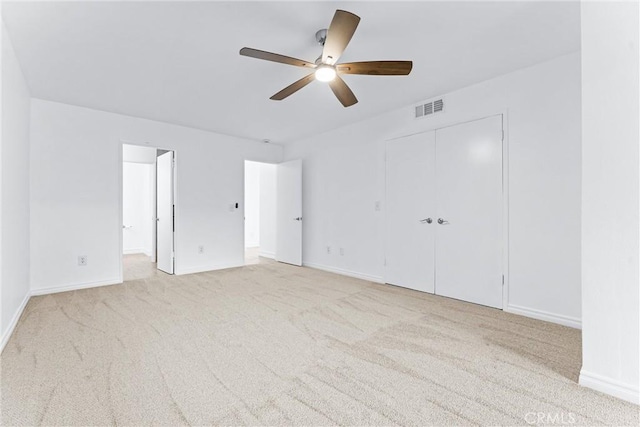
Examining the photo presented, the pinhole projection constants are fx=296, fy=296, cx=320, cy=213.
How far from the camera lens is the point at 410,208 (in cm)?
389

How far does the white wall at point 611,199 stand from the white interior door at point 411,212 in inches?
75.9

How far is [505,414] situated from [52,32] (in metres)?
3.90

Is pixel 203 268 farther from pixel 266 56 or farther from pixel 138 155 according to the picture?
pixel 266 56

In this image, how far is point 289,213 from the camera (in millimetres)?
5695

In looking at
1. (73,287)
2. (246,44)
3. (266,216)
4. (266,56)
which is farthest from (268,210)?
(266,56)

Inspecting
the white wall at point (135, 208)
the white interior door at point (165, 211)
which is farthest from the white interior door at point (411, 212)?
the white wall at point (135, 208)

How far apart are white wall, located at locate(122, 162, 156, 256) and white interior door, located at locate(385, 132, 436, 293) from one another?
5.61m

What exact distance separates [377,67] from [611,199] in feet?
5.42

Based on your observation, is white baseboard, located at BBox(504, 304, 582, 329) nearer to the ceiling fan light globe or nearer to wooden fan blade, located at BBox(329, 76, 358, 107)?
wooden fan blade, located at BBox(329, 76, 358, 107)

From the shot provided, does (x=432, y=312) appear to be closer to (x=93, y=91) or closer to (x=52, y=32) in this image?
(x=52, y=32)

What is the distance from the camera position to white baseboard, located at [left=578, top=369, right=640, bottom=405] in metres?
1.59

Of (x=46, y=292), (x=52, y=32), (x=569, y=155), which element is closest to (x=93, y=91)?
(x=52, y=32)

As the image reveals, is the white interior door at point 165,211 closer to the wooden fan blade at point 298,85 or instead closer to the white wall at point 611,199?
the wooden fan blade at point 298,85

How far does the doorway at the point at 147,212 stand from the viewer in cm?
485
